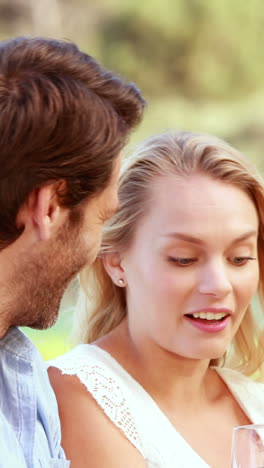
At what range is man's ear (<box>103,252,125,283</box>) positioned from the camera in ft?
5.74

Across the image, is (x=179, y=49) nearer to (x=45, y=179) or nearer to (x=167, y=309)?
(x=167, y=309)

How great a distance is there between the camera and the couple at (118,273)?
126 centimetres

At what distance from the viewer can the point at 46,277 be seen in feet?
4.25

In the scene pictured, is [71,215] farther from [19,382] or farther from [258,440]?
[258,440]

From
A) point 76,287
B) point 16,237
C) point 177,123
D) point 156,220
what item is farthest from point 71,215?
point 177,123

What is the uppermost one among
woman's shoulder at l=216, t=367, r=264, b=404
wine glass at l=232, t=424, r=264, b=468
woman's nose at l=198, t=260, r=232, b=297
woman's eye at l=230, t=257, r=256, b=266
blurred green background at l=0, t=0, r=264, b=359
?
blurred green background at l=0, t=0, r=264, b=359

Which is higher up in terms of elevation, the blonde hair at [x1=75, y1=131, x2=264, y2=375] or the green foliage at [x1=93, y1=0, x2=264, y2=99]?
the green foliage at [x1=93, y1=0, x2=264, y2=99]

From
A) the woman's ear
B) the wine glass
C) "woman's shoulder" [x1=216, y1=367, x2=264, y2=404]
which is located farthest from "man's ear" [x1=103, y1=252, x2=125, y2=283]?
the wine glass

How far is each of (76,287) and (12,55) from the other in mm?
904

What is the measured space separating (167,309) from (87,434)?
261 mm

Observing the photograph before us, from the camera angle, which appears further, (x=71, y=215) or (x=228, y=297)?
(x=228, y=297)

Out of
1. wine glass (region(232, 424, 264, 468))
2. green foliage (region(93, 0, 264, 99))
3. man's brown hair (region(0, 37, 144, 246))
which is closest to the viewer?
wine glass (region(232, 424, 264, 468))

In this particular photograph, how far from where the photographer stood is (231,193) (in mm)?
1708

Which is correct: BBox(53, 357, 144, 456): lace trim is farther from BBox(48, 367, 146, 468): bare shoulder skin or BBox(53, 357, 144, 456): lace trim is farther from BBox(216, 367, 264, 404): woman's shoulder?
BBox(216, 367, 264, 404): woman's shoulder
